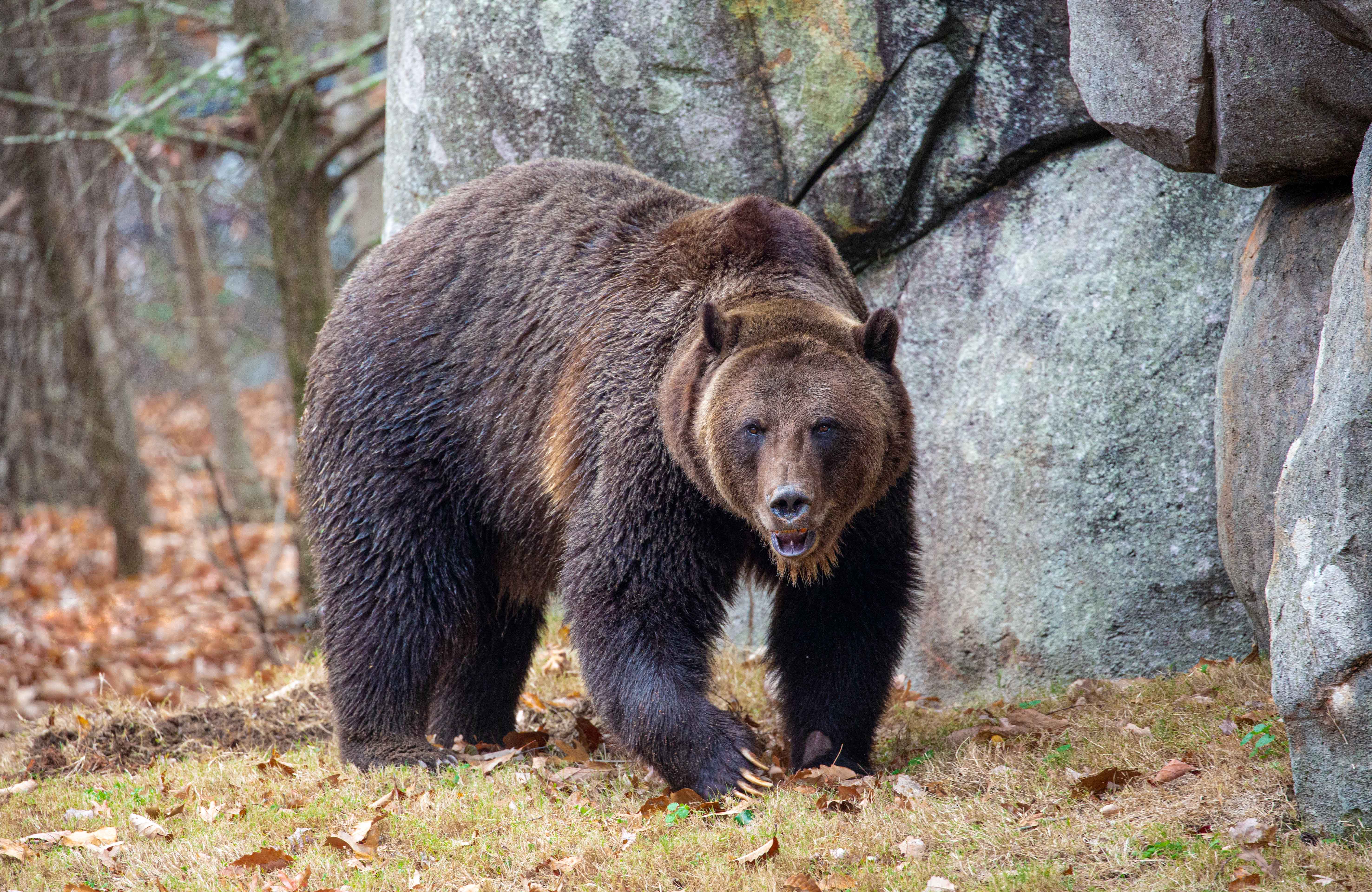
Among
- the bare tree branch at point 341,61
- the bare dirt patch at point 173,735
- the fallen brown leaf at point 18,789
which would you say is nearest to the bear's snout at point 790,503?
the bare dirt patch at point 173,735

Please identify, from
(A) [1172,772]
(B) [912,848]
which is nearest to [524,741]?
(B) [912,848]

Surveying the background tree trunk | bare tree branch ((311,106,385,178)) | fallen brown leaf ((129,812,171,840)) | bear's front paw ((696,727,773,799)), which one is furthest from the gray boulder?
the background tree trunk

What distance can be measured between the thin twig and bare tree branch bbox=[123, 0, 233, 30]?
3.65 meters

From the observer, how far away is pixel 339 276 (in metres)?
12.9

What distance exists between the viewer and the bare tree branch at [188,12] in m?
10.3

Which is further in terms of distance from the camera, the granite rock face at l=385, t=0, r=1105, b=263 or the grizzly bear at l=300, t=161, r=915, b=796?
the granite rock face at l=385, t=0, r=1105, b=263

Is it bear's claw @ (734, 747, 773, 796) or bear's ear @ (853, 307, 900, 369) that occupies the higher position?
bear's ear @ (853, 307, 900, 369)

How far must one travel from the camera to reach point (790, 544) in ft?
16.2

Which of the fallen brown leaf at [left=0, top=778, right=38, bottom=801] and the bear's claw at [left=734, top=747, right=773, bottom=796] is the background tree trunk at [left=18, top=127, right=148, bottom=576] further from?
the bear's claw at [left=734, top=747, right=773, bottom=796]

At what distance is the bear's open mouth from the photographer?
4.92 meters

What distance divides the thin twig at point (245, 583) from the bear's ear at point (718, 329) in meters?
5.61

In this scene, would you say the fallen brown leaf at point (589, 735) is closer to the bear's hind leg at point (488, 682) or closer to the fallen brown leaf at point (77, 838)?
the bear's hind leg at point (488, 682)

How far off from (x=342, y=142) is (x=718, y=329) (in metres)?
6.55

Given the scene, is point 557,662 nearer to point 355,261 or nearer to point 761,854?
point 761,854
